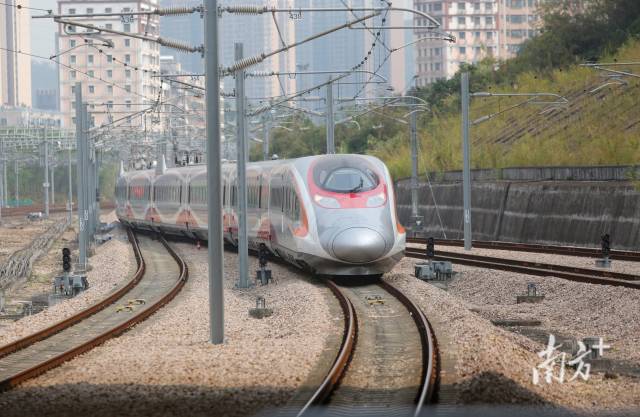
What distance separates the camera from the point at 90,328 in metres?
22.8

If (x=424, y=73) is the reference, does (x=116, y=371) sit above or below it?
below

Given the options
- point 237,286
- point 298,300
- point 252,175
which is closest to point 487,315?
point 298,300

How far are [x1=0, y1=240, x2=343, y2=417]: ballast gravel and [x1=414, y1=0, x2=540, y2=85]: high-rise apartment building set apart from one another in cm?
16763

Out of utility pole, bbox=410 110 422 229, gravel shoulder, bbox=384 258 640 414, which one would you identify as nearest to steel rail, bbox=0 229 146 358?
gravel shoulder, bbox=384 258 640 414

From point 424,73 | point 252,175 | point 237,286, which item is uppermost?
point 424,73

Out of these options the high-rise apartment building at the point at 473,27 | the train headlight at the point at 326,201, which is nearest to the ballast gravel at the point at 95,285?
the train headlight at the point at 326,201

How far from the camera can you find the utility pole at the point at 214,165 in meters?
18.6

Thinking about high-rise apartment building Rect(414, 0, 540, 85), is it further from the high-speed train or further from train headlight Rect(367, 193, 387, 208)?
train headlight Rect(367, 193, 387, 208)

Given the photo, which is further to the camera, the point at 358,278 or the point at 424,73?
the point at 424,73

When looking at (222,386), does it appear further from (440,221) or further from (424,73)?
(424,73)

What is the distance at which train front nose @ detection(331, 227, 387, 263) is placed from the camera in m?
26.8

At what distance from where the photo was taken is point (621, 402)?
13.5m

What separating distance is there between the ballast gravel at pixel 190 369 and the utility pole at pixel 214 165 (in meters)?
0.63

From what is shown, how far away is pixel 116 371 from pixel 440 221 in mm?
43524
